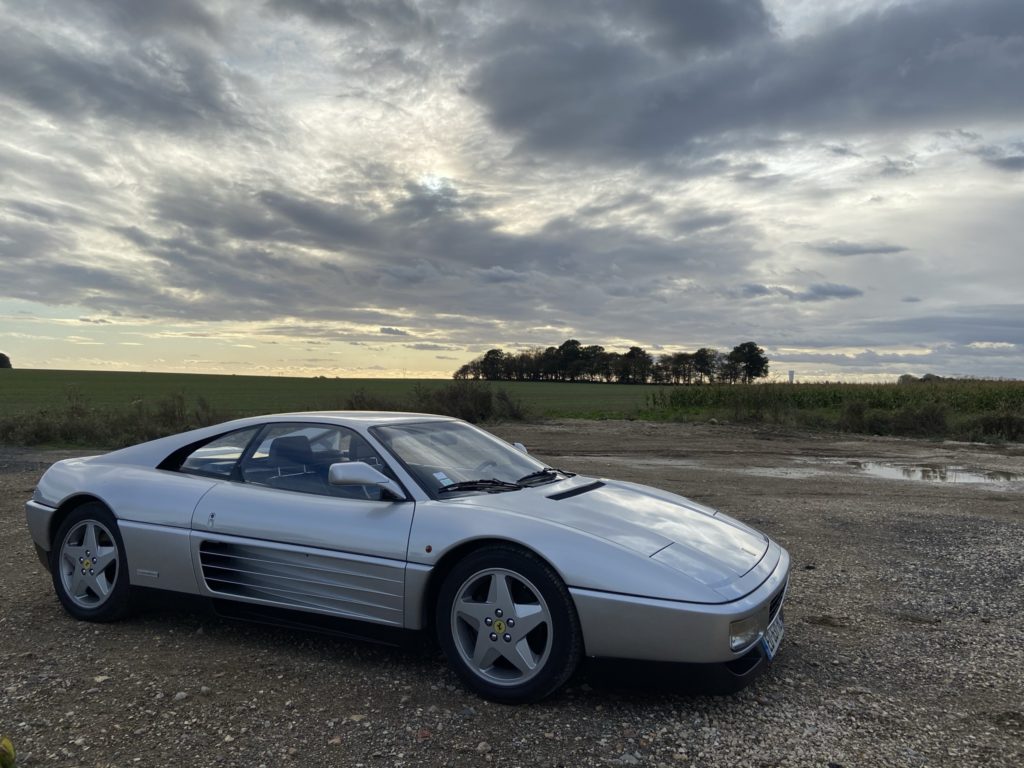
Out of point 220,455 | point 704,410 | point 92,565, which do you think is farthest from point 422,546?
point 704,410

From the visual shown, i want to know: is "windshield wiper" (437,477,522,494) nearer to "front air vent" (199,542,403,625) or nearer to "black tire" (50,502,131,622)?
"front air vent" (199,542,403,625)

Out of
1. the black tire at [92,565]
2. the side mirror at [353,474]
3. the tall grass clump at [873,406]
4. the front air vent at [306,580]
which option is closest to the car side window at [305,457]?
the side mirror at [353,474]

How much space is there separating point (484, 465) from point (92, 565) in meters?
2.48

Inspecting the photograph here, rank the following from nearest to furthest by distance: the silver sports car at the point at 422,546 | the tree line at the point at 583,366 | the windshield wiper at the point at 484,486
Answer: the silver sports car at the point at 422,546 < the windshield wiper at the point at 484,486 < the tree line at the point at 583,366

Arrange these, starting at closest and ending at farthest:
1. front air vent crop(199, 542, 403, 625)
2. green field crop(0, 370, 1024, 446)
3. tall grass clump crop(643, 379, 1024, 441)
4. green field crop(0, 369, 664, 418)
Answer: front air vent crop(199, 542, 403, 625) → green field crop(0, 370, 1024, 446) → tall grass clump crop(643, 379, 1024, 441) → green field crop(0, 369, 664, 418)

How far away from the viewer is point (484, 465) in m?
4.46

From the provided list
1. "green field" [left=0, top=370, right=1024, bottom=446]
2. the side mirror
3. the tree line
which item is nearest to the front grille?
the side mirror

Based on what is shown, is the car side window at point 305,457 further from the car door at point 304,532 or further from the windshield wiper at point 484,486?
the windshield wiper at point 484,486

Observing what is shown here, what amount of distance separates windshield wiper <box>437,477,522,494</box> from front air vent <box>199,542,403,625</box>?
50cm

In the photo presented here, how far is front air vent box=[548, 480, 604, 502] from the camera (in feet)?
13.3

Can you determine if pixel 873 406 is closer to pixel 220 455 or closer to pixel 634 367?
pixel 220 455

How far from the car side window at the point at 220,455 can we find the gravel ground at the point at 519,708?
2.55ft

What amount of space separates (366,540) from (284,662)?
89cm

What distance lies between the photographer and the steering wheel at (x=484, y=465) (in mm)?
4339
